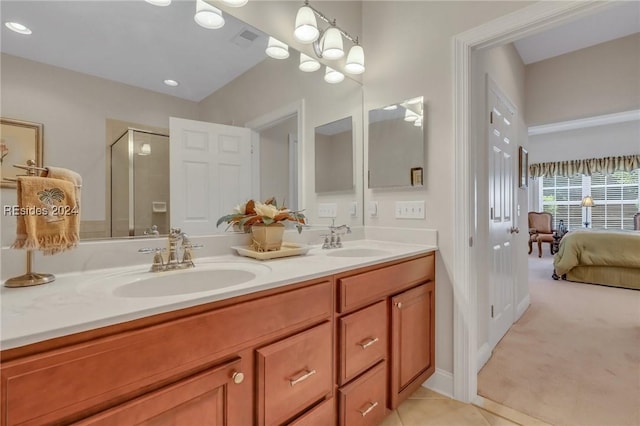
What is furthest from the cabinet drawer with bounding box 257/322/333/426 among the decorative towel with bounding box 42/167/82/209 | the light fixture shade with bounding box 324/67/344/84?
the light fixture shade with bounding box 324/67/344/84

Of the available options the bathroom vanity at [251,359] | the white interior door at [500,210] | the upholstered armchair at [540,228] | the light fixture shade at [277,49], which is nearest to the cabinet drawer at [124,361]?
the bathroom vanity at [251,359]

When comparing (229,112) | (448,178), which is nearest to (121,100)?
(229,112)

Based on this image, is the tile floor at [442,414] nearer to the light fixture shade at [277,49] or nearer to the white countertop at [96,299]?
the white countertop at [96,299]

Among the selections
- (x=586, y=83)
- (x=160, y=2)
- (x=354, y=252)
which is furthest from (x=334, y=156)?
(x=586, y=83)

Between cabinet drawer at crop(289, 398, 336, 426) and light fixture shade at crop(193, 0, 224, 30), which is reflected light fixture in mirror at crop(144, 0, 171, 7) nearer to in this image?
light fixture shade at crop(193, 0, 224, 30)

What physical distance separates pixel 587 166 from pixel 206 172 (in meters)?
8.01

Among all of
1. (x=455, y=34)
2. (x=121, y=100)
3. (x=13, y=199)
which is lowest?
(x=13, y=199)

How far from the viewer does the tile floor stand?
4.97 feet

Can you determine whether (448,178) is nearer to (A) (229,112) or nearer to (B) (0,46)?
(A) (229,112)

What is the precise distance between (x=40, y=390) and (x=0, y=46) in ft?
3.43

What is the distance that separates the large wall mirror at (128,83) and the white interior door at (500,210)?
1.49 metres

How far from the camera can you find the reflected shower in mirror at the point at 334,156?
2096mm

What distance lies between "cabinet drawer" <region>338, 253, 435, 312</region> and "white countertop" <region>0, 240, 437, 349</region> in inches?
2.7

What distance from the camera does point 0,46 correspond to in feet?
3.09
